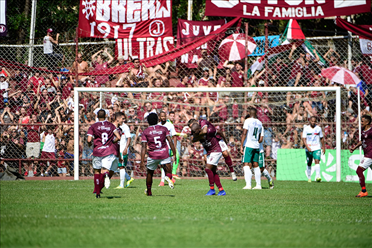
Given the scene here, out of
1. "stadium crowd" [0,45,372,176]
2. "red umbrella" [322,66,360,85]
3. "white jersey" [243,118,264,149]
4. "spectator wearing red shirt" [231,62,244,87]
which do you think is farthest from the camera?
"spectator wearing red shirt" [231,62,244,87]

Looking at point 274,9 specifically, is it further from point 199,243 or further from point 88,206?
point 199,243

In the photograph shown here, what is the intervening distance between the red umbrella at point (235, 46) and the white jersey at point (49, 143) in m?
7.58

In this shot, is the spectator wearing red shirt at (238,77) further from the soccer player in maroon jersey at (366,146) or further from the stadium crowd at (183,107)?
the soccer player in maroon jersey at (366,146)

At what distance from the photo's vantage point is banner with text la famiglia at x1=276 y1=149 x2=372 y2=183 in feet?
60.0

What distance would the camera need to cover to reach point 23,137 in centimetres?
1922

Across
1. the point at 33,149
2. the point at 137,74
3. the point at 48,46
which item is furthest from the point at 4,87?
the point at 137,74

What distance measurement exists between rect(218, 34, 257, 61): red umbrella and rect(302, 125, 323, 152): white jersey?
3678mm

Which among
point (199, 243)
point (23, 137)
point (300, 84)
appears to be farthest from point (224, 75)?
point (199, 243)

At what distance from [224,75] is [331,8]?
17.8ft

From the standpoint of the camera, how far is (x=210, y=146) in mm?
12016

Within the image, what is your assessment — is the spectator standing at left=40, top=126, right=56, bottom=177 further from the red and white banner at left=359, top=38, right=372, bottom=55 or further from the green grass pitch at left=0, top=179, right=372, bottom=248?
the red and white banner at left=359, top=38, right=372, bottom=55

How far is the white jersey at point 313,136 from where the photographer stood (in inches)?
696

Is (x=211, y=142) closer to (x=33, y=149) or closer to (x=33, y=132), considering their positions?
(x=33, y=149)

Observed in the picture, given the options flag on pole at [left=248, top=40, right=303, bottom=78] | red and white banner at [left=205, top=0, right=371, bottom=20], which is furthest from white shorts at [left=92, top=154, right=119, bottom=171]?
red and white banner at [left=205, top=0, right=371, bottom=20]
